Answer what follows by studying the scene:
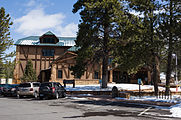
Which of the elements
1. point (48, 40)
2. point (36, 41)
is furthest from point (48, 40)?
point (36, 41)

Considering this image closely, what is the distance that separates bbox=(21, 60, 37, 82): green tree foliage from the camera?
43.6m

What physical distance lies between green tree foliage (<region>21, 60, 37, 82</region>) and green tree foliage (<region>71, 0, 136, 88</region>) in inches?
731

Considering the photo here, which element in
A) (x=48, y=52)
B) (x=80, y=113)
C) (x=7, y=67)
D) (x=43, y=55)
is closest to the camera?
(x=80, y=113)

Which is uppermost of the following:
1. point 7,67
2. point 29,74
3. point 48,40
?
point 48,40

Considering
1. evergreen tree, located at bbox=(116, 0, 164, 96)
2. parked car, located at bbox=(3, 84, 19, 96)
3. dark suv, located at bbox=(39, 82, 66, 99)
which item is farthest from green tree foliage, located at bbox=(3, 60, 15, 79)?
evergreen tree, located at bbox=(116, 0, 164, 96)

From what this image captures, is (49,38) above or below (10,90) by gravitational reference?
above

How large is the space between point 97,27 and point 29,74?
21942mm

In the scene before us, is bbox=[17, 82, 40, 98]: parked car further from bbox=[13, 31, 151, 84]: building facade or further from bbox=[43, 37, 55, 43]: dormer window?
bbox=[43, 37, 55, 43]: dormer window

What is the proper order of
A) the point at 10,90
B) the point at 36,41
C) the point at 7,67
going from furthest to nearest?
the point at 36,41, the point at 7,67, the point at 10,90

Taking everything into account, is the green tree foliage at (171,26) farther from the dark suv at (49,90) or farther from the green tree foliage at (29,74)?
the green tree foliage at (29,74)

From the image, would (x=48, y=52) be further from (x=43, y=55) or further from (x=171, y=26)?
(x=171, y=26)

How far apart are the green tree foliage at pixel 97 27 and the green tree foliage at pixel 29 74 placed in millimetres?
18575

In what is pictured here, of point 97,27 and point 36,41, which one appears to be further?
point 36,41

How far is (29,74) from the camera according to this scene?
44.0 m
